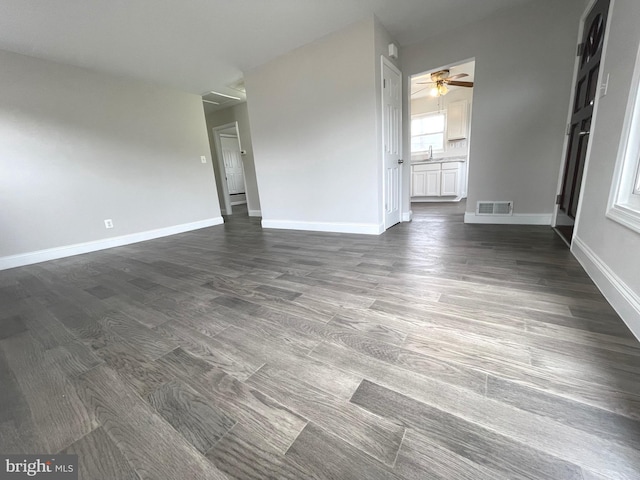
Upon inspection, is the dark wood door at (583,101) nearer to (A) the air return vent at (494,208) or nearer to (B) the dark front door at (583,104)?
(B) the dark front door at (583,104)

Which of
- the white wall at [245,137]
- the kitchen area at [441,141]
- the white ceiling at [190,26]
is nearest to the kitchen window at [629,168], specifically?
the white ceiling at [190,26]

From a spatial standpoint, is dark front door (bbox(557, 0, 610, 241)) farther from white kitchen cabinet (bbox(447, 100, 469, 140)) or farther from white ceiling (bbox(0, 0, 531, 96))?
white kitchen cabinet (bbox(447, 100, 469, 140))

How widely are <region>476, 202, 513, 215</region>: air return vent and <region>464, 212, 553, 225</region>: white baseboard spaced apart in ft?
0.17

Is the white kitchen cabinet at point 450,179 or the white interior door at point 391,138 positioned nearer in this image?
the white interior door at point 391,138

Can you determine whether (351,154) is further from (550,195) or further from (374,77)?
(550,195)

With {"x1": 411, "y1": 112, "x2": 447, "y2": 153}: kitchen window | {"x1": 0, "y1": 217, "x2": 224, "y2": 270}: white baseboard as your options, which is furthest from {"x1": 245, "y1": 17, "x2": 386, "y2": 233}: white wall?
{"x1": 411, "y1": 112, "x2": 447, "y2": 153}: kitchen window

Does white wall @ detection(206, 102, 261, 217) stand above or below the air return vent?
above

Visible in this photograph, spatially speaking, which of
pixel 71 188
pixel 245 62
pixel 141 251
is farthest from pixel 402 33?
pixel 71 188

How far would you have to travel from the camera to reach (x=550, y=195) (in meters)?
2.99

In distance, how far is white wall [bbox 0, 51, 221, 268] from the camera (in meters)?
2.80

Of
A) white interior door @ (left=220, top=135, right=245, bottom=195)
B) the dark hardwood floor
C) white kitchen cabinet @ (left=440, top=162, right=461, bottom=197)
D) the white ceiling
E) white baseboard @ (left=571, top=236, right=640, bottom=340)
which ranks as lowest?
the dark hardwood floor

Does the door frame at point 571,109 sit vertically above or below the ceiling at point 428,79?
below

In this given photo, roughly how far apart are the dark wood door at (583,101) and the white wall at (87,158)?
514 cm

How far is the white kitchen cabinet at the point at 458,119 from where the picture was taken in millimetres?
5707
